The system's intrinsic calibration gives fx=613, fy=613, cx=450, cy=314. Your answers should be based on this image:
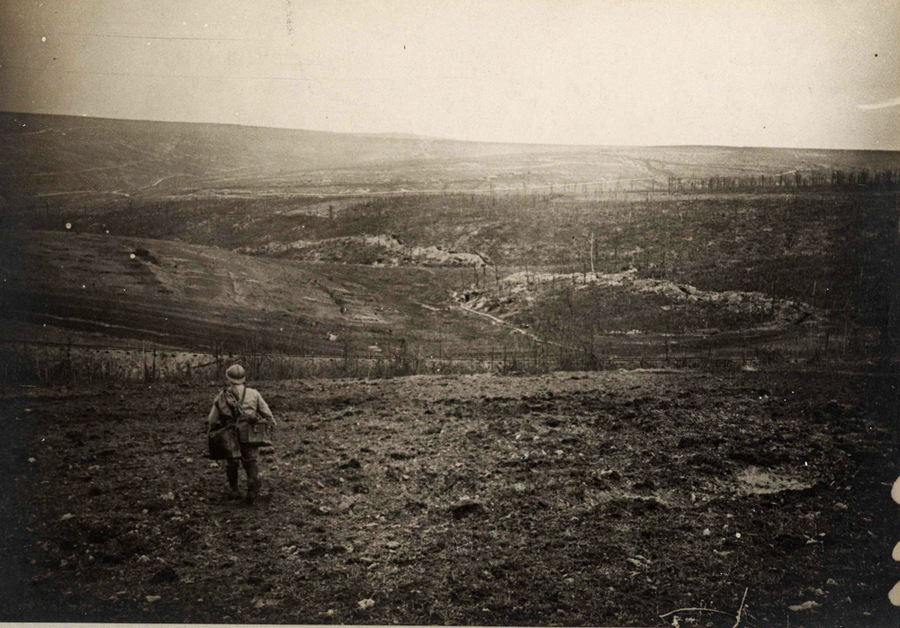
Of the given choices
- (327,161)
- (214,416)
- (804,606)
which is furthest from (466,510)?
(327,161)

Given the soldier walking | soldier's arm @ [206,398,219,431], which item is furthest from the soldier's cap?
soldier's arm @ [206,398,219,431]

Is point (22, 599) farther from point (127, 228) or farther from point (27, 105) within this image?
point (27, 105)

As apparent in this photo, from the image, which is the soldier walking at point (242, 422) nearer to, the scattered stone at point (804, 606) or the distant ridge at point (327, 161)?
the distant ridge at point (327, 161)

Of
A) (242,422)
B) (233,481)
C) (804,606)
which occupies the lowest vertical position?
(804,606)

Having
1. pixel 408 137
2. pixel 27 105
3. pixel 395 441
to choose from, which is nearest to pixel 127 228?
pixel 27 105

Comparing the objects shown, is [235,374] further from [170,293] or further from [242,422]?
[170,293]

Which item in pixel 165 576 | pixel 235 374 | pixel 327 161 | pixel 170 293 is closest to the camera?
pixel 165 576
